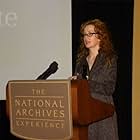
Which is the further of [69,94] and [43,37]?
[43,37]

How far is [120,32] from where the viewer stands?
3242mm

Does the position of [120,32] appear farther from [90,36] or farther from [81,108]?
[81,108]

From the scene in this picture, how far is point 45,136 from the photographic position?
→ 175 cm

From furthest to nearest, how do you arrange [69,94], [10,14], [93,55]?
[10,14]
[93,55]
[69,94]

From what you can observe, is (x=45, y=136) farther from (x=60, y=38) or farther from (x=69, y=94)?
(x=60, y=38)

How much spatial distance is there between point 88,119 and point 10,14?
4.69 ft

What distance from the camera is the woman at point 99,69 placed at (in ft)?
6.93

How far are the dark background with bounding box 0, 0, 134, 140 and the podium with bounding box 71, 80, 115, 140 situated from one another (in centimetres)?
144

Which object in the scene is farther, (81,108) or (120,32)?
(120,32)

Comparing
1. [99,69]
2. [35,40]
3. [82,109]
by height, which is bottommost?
[82,109]

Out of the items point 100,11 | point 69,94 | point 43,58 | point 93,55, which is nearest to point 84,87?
point 69,94

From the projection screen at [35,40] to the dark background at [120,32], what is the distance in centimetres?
28

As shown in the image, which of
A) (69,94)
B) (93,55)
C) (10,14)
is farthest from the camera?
(10,14)

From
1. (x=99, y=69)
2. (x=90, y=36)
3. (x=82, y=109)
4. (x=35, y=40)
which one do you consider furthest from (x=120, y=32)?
(x=82, y=109)
